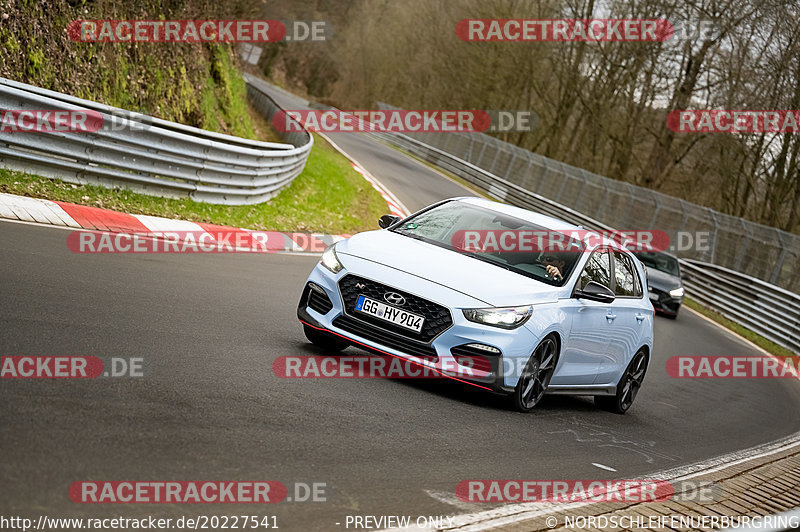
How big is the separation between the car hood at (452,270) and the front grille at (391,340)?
40 centimetres

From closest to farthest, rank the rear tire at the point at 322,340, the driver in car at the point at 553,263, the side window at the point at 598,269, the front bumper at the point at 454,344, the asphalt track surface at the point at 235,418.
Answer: the asphalt track surface at the point at 235,418
the front bumper at the point at 454,344
the rear tire at the point at 322,340
the driver in car at the point at 553,263
the side window at the point at 598,269

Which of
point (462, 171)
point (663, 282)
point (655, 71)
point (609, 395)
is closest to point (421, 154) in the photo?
point (462, 171)

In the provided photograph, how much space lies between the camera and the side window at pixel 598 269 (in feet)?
30.3

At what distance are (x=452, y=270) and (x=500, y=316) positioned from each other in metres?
0.61

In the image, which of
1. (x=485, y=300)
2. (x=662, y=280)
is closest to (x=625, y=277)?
(x=485, y=300)

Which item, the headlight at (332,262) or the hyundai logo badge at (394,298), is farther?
the headlight at (332,262)

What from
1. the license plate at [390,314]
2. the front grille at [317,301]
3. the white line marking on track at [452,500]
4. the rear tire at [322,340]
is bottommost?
the rear tire at [322,340]

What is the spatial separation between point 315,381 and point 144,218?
303 inches

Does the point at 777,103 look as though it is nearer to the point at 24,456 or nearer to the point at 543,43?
the point at 543,43

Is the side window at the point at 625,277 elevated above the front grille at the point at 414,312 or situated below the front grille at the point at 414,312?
above

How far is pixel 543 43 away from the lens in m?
53.6

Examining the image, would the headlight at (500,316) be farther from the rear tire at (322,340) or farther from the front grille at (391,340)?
the rear tire at (322,340)

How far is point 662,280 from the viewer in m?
24.3

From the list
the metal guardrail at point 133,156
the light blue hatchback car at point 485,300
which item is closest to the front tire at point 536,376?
the light blue hatchback car at point 485,300
